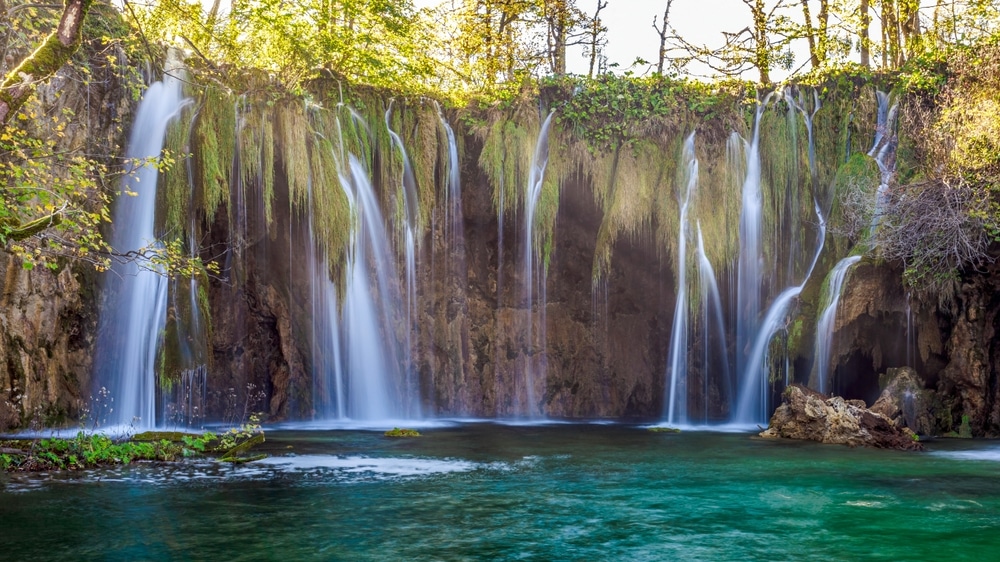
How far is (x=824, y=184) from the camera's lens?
20781mm

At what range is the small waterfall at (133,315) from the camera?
16.3 m

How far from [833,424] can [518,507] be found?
8.35m

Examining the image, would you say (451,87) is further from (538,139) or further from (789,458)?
A: (789,458)

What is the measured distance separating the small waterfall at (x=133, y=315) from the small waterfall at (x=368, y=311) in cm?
427

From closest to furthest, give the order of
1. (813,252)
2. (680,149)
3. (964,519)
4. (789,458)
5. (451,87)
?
(964,519), (789,458), (813,252), (680,149), (451,87)

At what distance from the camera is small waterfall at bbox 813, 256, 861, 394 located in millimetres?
17234

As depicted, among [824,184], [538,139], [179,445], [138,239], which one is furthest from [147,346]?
[824,184]

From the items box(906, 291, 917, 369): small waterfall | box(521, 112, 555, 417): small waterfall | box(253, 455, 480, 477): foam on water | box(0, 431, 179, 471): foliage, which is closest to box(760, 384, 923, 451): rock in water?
box(906, 291, 917, 369): small waterfall

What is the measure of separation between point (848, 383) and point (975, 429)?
249 centimetres

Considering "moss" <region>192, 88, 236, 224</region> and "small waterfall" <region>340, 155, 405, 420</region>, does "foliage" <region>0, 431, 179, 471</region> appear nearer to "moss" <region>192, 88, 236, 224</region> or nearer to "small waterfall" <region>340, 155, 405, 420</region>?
"moss" <region>192, 88, 236, 224</region>

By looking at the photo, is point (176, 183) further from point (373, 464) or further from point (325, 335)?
point (373, 464)

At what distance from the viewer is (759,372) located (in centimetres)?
1828

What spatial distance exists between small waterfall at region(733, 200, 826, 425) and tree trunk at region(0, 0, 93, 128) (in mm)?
14033

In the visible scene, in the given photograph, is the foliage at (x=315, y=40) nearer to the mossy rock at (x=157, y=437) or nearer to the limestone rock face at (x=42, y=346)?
the limestone rock face at (x=42, y=346)
